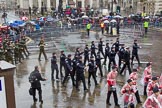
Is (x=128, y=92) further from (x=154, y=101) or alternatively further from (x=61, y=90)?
(x=61, y=90)

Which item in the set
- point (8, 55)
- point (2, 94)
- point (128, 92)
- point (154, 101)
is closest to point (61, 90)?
point (128, 92)

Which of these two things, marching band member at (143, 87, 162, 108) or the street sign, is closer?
the street sign

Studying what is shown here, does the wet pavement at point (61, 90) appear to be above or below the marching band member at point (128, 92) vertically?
below

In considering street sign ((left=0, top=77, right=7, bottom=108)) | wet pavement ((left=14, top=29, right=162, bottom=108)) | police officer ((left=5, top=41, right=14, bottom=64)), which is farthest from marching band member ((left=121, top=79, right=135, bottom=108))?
police officer ((left=5, top=41, right=14, bottom=64))

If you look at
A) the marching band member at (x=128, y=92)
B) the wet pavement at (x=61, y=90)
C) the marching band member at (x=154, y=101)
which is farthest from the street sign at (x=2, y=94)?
the wet pavement at (x=61, y=90)

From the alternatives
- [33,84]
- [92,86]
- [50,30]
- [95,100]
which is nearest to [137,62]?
[92,86]

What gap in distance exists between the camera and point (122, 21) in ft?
142

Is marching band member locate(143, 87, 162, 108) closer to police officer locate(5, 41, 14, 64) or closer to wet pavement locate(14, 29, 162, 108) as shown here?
wet pavement locate(14, 29, 162, 108)

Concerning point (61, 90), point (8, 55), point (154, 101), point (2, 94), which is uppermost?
point (2, 94)

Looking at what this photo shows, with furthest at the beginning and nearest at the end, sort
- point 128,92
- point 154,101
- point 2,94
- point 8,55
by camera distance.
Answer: point 8,55
point 128,92
point 154,101
point 2,94

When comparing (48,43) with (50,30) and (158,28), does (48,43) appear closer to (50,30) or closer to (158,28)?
(50,30)

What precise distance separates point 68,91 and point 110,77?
316 centimetres

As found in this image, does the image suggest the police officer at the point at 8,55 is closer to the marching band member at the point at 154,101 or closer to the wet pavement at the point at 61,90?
the wet pavement at the point at 61,90

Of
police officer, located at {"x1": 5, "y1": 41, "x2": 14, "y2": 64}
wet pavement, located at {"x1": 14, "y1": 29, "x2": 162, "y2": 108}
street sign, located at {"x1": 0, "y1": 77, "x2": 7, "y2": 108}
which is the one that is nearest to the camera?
street sign, located at {"x1": 0, "y1": 77, "x2": 7, "y2": 108}
